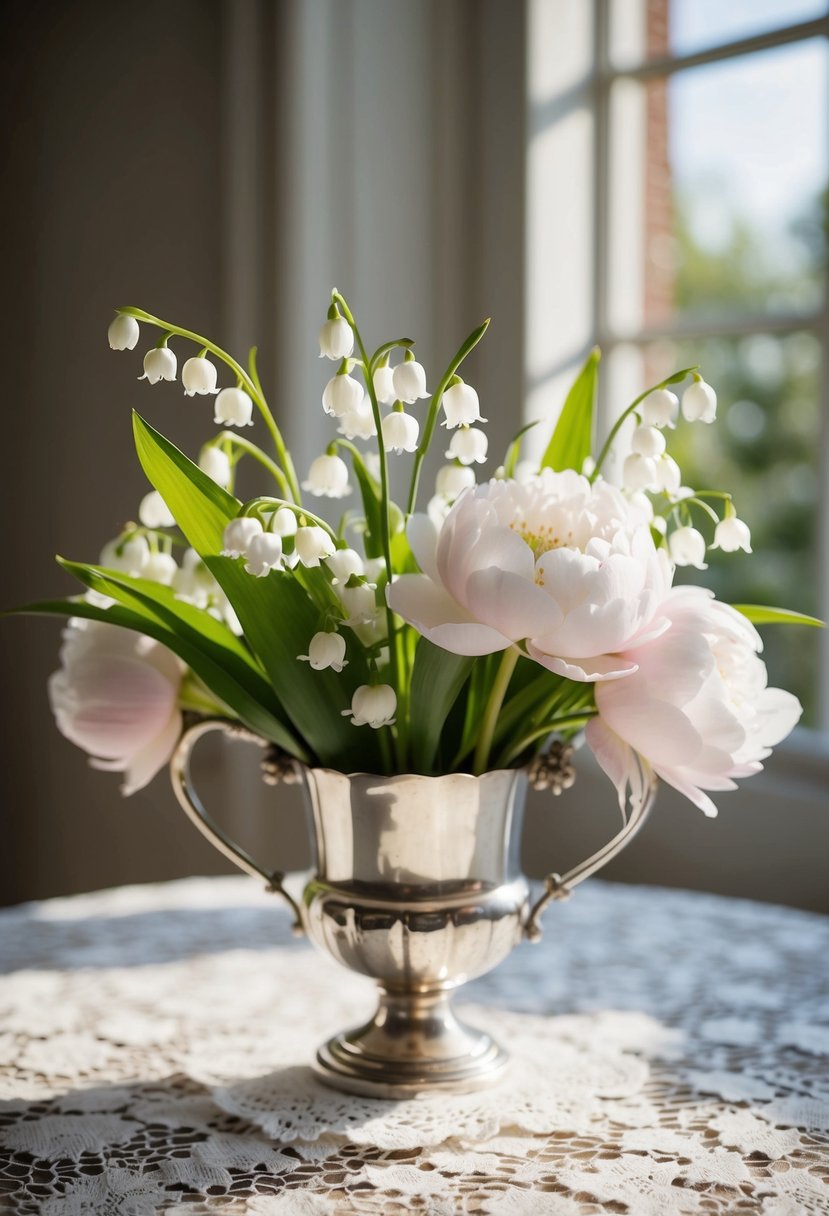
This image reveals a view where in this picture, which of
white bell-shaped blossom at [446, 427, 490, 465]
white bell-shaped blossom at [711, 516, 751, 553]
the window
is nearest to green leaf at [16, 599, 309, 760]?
white bell-shaped blossom at [446, 427, 490, 465]

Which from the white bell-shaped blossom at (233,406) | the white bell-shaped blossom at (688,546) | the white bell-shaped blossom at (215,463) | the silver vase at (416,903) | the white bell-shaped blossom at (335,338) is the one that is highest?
the white bell-shaped blossom at (335,338)

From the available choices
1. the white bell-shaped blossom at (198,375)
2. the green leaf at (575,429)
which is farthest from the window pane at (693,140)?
the white bell-shaped blossom at (198,375)

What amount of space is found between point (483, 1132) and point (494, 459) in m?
1.20

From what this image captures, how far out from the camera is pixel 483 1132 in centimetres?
76

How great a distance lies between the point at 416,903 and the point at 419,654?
0.55 feet

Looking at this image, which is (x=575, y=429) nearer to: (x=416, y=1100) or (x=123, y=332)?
(x=123, y=332)

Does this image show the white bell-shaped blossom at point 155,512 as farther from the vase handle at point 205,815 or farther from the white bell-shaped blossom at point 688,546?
the white bell-shaped blossom at point 688,546

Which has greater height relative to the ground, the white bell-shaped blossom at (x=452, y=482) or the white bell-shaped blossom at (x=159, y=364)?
the white bell-shaped blossom at (x=159, y=364)

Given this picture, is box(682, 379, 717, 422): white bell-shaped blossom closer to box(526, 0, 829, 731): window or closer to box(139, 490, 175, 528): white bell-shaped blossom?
box(139, 490, 175, 528): white bell-shaped blossom

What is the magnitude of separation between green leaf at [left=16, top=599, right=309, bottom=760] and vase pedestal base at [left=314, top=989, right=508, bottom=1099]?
0.20m

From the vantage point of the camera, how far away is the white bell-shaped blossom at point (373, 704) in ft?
2.30

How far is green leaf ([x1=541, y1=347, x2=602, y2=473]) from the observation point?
0.86 meters

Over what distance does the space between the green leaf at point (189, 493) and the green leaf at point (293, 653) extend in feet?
0.09

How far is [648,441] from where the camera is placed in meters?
0.78
